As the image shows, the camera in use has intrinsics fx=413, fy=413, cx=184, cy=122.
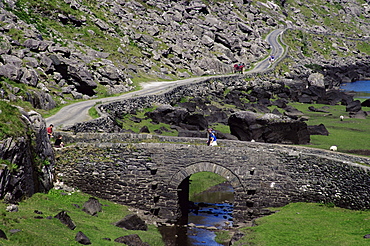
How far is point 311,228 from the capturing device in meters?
25.4

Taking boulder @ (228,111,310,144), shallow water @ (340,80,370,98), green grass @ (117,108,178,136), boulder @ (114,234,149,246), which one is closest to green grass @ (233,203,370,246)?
boulder @ (114,234,149,246)

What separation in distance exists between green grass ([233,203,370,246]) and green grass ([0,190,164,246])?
23.1ft

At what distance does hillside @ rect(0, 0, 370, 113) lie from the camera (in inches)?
2292

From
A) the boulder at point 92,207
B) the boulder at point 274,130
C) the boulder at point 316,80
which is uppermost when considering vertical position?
the boulder at point 92,207

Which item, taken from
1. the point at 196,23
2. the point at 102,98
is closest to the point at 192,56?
the point at 196,23

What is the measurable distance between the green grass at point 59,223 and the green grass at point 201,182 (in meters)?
13.4

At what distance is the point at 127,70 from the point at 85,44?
9.92m

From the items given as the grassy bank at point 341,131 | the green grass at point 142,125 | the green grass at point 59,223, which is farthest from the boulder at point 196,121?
the green grass at point 59,223

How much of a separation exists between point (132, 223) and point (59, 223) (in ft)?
20.8

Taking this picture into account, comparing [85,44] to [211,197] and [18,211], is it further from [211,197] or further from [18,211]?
[18,211]

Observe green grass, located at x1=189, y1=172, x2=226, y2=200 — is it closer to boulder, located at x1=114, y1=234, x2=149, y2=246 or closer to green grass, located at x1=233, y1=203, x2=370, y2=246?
green grass, located at x1=233, y1=203, x2=370, y2=246

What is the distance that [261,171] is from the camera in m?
32.0

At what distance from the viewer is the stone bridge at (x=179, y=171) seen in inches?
1249

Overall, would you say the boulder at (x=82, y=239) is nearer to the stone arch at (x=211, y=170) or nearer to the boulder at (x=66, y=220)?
the boulder at (x=66, y=220)
